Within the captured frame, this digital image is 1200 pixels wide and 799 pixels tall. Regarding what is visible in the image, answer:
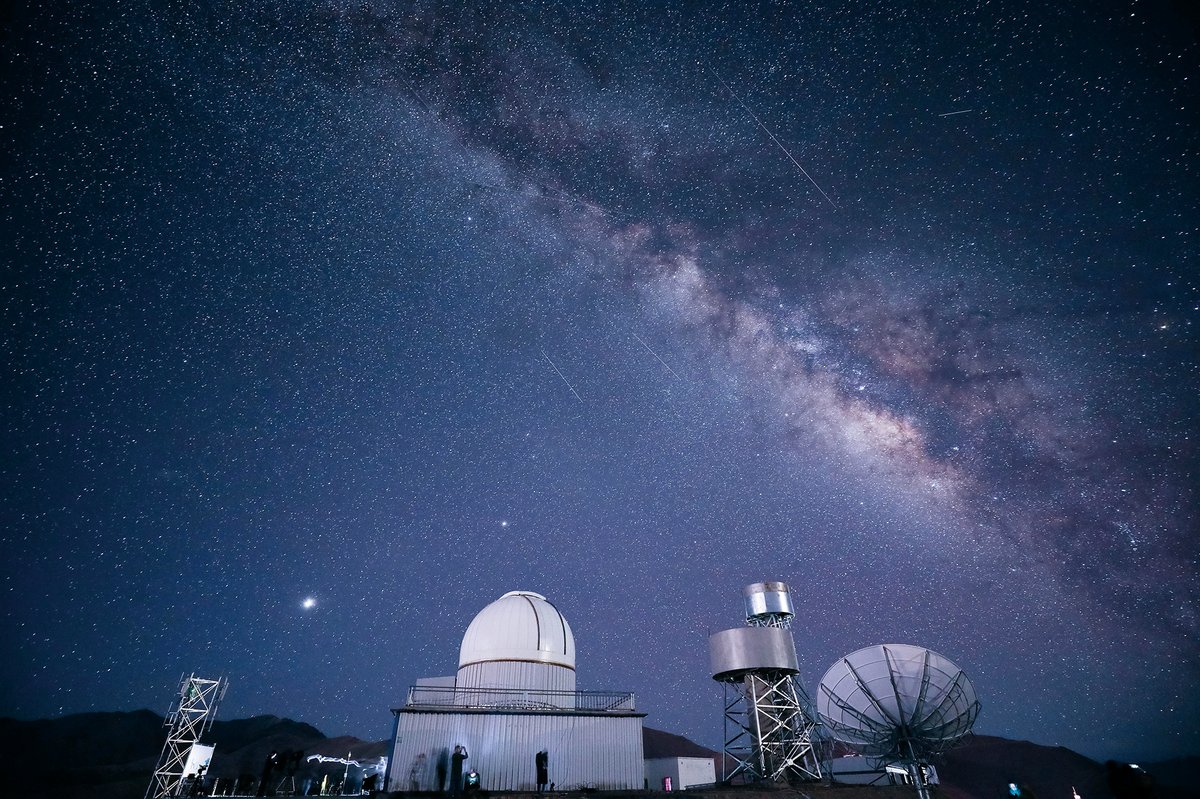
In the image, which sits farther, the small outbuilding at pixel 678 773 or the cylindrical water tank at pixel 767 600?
the cylindrical water tank at pixel 767 600

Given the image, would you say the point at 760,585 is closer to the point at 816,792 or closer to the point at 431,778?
the point at 816,792

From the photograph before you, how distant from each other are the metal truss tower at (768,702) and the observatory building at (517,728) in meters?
6.56

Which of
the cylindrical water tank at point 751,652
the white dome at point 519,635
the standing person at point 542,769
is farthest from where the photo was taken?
the cylindrical water tank at point 751,652

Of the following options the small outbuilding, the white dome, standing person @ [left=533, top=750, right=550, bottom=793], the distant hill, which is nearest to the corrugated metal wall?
standing person @ [left=533, top=750, right=550, bottom=793]

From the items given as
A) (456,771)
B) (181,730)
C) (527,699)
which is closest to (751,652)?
(527,699)

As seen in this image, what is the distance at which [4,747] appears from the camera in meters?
81.3

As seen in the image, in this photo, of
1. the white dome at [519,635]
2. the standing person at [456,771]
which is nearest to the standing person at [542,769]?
the standing person at [456,771]

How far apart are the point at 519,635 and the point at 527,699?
2682 mm

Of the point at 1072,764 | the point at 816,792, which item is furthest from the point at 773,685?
the point at 1072,764

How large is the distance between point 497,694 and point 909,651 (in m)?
17.3

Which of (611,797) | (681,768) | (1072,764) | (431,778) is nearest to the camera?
(611,797)

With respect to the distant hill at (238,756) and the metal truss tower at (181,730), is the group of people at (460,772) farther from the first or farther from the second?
the distant hill at (238,756)

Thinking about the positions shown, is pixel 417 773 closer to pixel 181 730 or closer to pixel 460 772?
pixel 460 772

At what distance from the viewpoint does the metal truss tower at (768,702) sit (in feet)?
81.8
